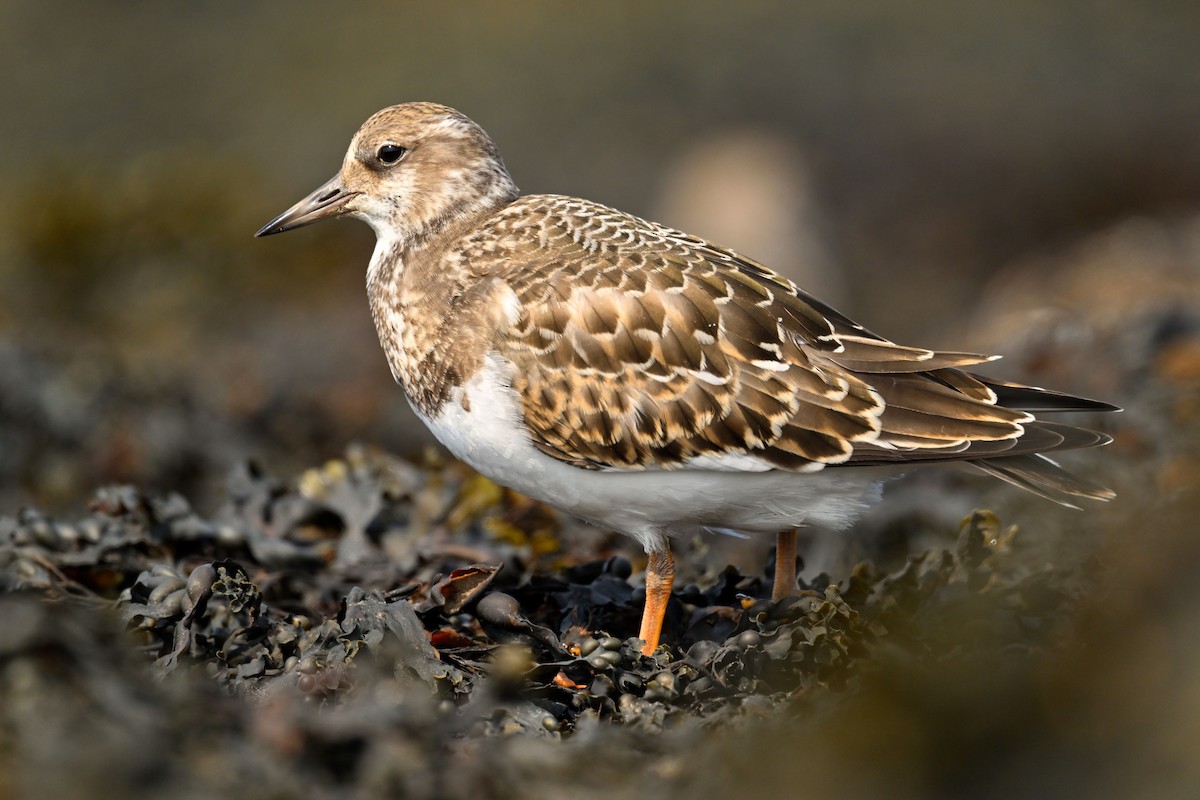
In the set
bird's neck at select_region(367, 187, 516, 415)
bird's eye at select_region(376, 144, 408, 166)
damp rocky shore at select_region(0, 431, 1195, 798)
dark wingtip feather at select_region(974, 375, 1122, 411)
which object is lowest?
damp rocky shore at select_region(0, 431, 1195, 798)

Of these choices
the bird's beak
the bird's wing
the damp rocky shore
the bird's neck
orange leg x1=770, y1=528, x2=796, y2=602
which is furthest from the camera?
the bird's beak

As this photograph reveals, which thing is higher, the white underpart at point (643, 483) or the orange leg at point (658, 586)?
the white underpart at point (643, 483)

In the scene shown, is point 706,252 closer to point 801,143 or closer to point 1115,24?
point 801,143

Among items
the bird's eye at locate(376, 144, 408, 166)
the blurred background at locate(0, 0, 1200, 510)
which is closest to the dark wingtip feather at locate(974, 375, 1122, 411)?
the bird's eye at locate(376, 144, 408, 166)

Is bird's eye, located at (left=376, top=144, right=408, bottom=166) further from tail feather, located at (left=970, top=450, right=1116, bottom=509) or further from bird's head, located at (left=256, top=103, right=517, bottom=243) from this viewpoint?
tail feather, located at (left=970, top=450, right=1116, bottom=509)

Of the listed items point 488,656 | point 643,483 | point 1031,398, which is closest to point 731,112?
point 1031,398

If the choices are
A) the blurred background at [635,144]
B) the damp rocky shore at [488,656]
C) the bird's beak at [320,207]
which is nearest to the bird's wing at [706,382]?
the damp rocky shore at [488,656]

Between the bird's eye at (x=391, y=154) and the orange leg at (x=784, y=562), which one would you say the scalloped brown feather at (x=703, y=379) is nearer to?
the orange leg at (x=784, y=562)
